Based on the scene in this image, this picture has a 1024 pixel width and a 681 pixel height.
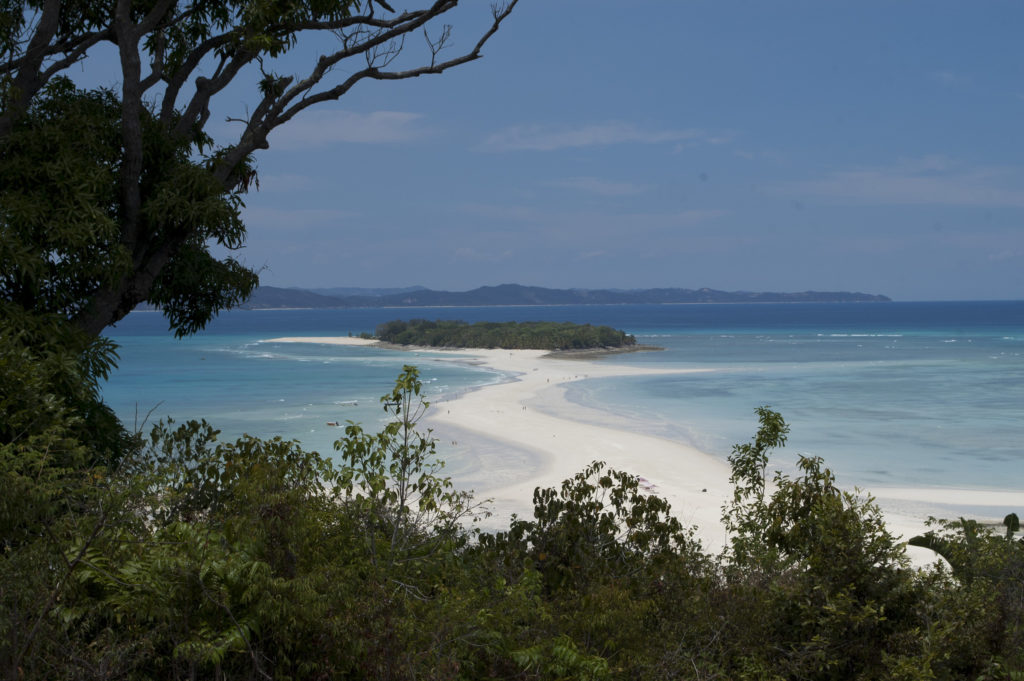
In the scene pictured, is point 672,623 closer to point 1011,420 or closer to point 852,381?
point 1011,420

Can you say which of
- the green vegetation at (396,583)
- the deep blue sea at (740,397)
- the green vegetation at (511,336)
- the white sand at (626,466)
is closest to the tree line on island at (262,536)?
the green vegetation at (396,583)

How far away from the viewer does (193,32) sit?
33.3 ft

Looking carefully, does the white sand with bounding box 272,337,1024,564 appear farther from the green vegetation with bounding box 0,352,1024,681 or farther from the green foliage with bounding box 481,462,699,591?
the green vegetation with bounding box 0,352,1024,681

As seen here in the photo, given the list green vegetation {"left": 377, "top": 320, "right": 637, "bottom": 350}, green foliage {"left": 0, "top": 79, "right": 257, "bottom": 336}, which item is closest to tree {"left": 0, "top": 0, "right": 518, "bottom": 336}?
green foliage {"left": 0, "top": 79, "right": 257, "bottom": 336}

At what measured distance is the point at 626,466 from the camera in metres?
25.2

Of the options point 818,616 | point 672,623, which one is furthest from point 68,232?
point 818,616

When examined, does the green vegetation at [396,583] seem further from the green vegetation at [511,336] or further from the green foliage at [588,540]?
the green vegetation at [511,336]

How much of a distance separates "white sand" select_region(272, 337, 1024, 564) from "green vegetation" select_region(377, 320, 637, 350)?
37.6 metres

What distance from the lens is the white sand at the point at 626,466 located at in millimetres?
19797

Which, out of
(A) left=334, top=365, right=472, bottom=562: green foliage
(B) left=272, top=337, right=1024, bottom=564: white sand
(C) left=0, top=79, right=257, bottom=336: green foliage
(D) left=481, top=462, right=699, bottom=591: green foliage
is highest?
(C) left=0, top=79, right=257, bottom=336: green foliage

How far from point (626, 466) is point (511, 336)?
198 feet

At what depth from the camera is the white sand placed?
19797mm

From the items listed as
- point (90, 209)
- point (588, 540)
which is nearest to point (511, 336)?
point (588, 540)

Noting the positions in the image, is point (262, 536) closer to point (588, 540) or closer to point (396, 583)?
point (396, 583)
